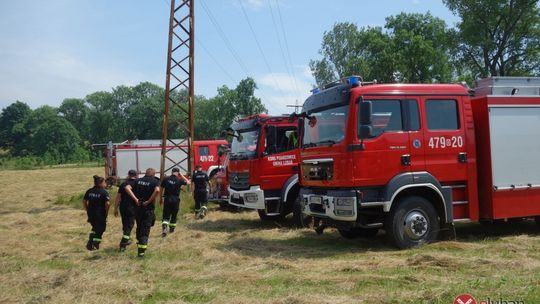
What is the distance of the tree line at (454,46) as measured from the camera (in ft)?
112

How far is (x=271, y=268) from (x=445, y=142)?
3.76m

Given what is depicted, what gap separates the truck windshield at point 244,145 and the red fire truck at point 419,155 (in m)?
2.94

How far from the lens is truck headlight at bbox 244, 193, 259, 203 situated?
11620 mm

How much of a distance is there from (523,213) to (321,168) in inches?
151

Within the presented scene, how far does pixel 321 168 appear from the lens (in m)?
8.52

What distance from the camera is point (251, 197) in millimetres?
11719

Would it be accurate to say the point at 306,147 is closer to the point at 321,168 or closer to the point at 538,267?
the point at 321,168

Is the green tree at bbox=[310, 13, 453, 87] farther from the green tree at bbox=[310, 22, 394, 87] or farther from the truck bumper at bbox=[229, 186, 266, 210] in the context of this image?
the truck bumper at bbox=[229, 186, 266, 210]

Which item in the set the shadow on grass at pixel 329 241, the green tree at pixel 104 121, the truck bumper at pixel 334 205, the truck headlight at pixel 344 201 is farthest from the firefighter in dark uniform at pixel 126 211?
the green tree at pixel 104 121

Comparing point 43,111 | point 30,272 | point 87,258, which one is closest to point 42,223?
point 87,258

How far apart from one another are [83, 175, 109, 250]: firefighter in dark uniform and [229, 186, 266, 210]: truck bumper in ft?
11.6

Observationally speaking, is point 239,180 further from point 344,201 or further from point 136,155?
point 136,155

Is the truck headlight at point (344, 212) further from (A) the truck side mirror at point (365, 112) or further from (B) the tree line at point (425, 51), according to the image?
(B) the tree line at point (425, 51)

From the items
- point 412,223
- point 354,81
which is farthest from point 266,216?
point 354,81
